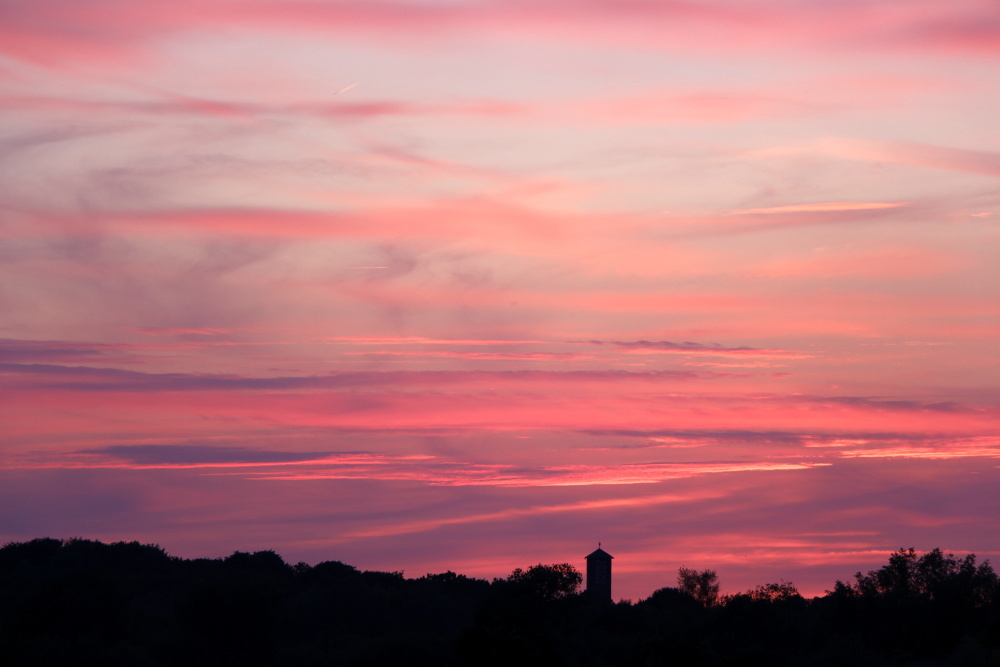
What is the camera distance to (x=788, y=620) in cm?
8531

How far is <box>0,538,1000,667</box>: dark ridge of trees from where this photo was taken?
66188 millimetres

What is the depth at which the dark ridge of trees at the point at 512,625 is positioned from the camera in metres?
66.2

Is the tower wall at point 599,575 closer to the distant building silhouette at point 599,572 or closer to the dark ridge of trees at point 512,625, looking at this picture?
the distant building silhouette at point 599,572

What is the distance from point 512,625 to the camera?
207 feet

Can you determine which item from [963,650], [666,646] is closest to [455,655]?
[666,646]

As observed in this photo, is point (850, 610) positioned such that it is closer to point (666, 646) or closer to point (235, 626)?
point (666, 646)

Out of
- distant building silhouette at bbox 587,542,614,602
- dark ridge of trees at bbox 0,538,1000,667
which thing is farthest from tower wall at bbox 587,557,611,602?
dark ridge of trees at bbox 0,538,1000,667

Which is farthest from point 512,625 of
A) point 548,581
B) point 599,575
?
point 599,575

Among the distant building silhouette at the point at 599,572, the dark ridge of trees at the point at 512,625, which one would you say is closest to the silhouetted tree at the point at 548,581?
the dark ridge of trees at the point at 512,625

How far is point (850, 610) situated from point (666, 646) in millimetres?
29605

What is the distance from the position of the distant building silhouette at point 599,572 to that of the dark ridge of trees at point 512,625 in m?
32.2

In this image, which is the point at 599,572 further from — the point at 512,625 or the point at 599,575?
the point at 512,625

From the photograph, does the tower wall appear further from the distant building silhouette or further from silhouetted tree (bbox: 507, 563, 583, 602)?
silhouetted tree (bbox: 507, 563, 583, 602)

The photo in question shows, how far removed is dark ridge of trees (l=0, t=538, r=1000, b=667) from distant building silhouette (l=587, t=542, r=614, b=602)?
32.2 m
